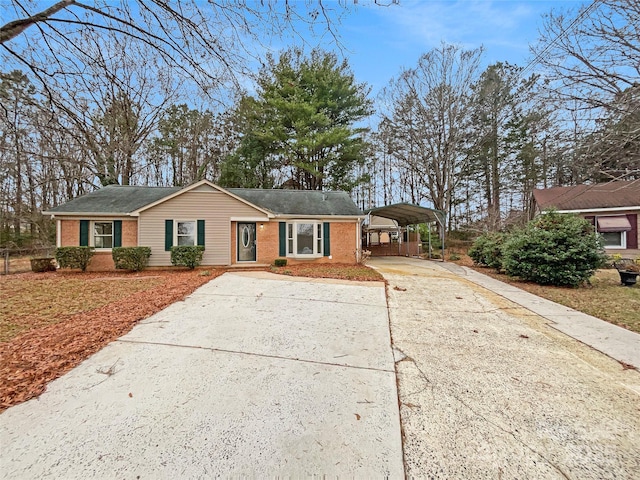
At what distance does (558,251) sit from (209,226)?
12396 millimetres

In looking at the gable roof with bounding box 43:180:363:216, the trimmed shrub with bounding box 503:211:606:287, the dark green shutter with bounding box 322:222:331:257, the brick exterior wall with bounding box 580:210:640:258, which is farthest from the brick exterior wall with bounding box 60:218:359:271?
the brick exterior wall with bounding box 580:210:640:258

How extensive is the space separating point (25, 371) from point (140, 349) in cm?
103

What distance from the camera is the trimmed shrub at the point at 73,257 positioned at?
10.9m

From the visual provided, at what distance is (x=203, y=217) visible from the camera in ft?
39.8

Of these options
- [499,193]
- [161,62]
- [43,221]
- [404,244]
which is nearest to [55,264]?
[43,221]

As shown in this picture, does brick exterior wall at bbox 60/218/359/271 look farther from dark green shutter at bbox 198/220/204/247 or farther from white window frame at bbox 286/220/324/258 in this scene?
dark green shutter at bbox 198/220/204/247

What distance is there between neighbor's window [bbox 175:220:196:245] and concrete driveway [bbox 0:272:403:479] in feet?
27.2

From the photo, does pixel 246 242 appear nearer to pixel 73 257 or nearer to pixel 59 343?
pixel 73 257

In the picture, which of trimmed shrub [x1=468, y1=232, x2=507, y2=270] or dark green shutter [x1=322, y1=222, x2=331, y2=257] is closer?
trimmed shrub [x1=468, y1=232, x2=507, y2=270]

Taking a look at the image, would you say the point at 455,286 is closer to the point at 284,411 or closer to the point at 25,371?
the point at 284,411

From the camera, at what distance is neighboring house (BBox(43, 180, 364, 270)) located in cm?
1171

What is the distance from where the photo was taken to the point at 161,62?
144 inches

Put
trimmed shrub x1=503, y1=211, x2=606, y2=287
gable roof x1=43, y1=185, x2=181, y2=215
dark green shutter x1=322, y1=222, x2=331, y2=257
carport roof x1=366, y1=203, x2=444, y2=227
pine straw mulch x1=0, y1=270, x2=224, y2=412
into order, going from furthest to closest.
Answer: carport roof x1=366, y1=203, x2=444, y2=227 < dark green shutter x1=322, y1=222, x2=331, y2=257 < gable roof x1=43, y1=185, x2=181, y2=215 < trimmed shrub x1=503, y1=211, x2=606, y2=287 < pine straw mulch x1=0, y1=270, x2=224, y2=412

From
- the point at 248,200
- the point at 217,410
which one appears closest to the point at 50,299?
the point at 217,410
